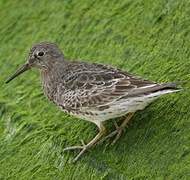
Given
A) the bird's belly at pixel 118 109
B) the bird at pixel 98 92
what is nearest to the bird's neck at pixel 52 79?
the bird at pixel 98 92

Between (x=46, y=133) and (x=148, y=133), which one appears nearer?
(x=148, y=133)

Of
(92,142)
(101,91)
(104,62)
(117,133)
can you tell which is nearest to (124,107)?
(101,91)

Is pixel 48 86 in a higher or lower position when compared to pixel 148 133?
higher

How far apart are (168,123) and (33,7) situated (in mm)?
3464

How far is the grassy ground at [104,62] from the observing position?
19.6 ft

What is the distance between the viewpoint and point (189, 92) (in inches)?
247

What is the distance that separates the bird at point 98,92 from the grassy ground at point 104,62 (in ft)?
0.75

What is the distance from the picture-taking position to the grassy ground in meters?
5.97

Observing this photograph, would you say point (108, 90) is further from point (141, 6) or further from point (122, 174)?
point (141, 6)

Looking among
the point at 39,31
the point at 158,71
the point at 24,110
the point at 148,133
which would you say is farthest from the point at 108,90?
the point at 39,31

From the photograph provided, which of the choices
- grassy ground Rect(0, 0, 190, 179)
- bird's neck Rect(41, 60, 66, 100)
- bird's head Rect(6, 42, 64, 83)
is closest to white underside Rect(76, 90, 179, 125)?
grassy ground Rect(0, 0, 190, 179)

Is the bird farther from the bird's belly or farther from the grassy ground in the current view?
the grassy ground

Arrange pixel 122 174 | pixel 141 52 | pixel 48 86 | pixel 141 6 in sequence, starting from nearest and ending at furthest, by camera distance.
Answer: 1. pixel 122 174
2. pixel 48 86
3. pixel 141 52
4. pixel 141 6

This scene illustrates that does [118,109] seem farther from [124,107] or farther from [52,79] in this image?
[52,79]
